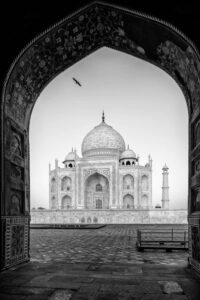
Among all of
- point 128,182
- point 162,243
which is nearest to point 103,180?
point 128,182

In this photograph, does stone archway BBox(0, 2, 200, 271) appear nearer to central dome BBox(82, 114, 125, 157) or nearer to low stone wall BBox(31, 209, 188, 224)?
low stone wall BBox(31, 209, 188, 224)

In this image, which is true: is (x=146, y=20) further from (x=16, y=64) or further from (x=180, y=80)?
(x=16, y=64)

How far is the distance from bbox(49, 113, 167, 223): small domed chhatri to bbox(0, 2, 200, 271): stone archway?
2594 centimetres

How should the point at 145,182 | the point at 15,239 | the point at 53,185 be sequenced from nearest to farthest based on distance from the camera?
the point at 15,239
the point at 145,182
the point at 53,185

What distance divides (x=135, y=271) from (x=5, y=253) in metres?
2.21

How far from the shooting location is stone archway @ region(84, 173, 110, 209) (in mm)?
34156

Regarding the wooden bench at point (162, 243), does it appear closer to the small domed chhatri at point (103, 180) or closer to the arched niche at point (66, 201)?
the small domed chhatri at point (103, 180)

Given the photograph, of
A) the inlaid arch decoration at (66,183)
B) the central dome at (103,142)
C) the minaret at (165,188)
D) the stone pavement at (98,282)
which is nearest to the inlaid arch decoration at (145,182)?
the minaret at (165,188)

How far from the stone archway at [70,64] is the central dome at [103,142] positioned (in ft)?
93.7

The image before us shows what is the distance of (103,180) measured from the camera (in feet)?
113

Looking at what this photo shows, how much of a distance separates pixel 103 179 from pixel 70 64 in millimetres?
28921

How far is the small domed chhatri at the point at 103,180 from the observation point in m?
32.3

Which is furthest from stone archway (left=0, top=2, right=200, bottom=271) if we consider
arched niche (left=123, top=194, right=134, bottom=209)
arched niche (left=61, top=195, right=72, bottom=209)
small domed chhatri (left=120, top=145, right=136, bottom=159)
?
small domed chhatri (left=120, top=145, right=136, bottom=159)

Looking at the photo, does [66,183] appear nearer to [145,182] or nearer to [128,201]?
[128,201]
